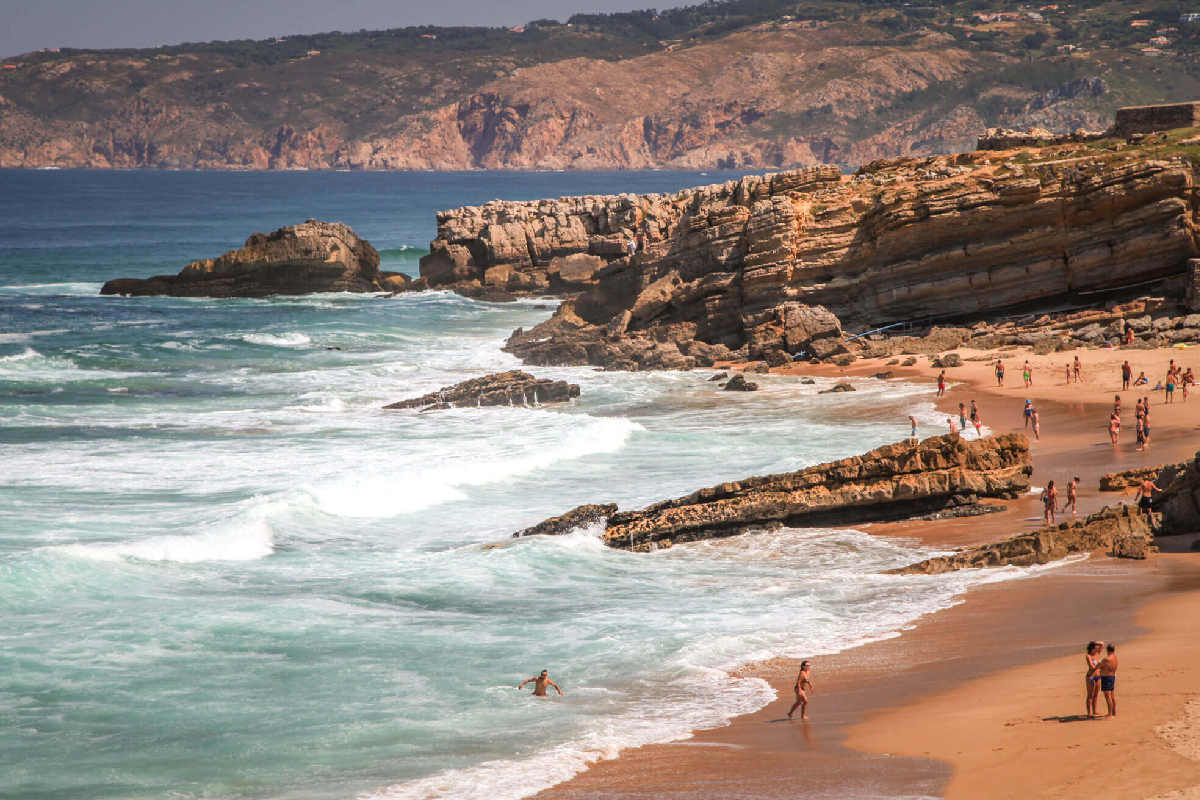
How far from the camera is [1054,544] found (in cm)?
1617

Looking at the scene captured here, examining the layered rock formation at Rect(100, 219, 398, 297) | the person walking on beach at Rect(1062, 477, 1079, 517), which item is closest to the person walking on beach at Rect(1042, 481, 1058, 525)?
the person walking on beach at Rect(1062, 477, 1079, 517)

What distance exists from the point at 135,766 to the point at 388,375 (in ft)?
89.2

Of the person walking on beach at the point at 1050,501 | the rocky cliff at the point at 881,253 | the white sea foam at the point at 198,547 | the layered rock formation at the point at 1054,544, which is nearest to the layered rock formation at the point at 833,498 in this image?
the person walking on beach at the point at 1050,501

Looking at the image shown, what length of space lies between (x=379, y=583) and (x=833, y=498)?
7.96 m

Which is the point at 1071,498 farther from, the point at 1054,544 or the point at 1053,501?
the point at 1054,544

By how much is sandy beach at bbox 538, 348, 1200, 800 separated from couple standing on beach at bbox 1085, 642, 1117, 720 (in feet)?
0.55

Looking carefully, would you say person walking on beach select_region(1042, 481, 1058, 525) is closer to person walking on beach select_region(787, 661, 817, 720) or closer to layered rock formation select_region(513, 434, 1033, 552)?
layered rock formation select_region(513, 434, 1033, 552)

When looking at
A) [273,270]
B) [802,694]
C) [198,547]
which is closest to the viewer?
[802,694]

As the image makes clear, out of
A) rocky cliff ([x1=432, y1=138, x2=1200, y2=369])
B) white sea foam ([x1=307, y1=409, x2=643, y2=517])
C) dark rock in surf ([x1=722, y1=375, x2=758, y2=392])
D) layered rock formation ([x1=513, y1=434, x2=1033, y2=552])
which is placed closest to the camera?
layered rock formation ([x1=513, y1=434, x2=1033, y2=552])

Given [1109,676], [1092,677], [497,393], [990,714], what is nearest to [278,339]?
[497,393]

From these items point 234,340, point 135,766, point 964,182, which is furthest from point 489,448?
point 234,340

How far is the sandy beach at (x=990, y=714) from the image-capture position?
31.0 feet

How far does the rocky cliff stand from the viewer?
34312 millimetres

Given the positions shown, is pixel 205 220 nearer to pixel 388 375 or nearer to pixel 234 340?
pixel 234 340
